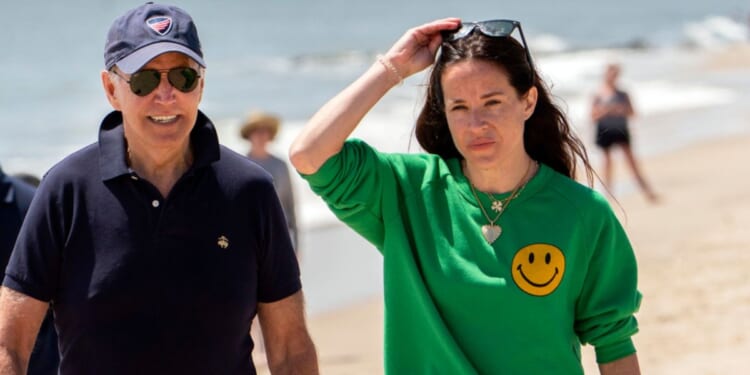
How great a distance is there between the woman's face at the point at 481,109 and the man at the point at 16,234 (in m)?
1.49

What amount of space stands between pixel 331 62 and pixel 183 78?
37606 mm

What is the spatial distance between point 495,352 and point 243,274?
26.1 inches

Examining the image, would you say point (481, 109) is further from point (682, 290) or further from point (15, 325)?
point (682, 290)

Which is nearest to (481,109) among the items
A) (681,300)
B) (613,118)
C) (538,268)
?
(538,268)

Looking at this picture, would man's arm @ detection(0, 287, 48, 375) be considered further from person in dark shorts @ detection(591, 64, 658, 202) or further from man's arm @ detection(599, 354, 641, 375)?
person in dark shorts @ detection(591, 64, 658, 202)

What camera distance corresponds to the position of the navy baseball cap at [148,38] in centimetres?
318

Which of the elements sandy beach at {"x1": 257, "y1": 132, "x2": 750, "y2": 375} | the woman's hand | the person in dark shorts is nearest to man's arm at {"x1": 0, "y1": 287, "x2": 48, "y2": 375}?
the woman's hand

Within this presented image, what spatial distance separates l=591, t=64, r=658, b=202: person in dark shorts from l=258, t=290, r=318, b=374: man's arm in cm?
1139

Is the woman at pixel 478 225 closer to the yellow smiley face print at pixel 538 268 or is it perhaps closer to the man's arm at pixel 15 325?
the yellow smiley face print at pixel 538 268

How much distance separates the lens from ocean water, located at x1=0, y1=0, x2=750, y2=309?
71.6 ft

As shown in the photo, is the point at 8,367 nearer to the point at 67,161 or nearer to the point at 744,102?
the point at 67,161

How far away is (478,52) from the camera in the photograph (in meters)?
3.41

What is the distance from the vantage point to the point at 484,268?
343 centimetres

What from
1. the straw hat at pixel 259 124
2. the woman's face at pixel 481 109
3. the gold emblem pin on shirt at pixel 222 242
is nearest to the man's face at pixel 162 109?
the gold emblem pin on shirt at pixel 222 242
